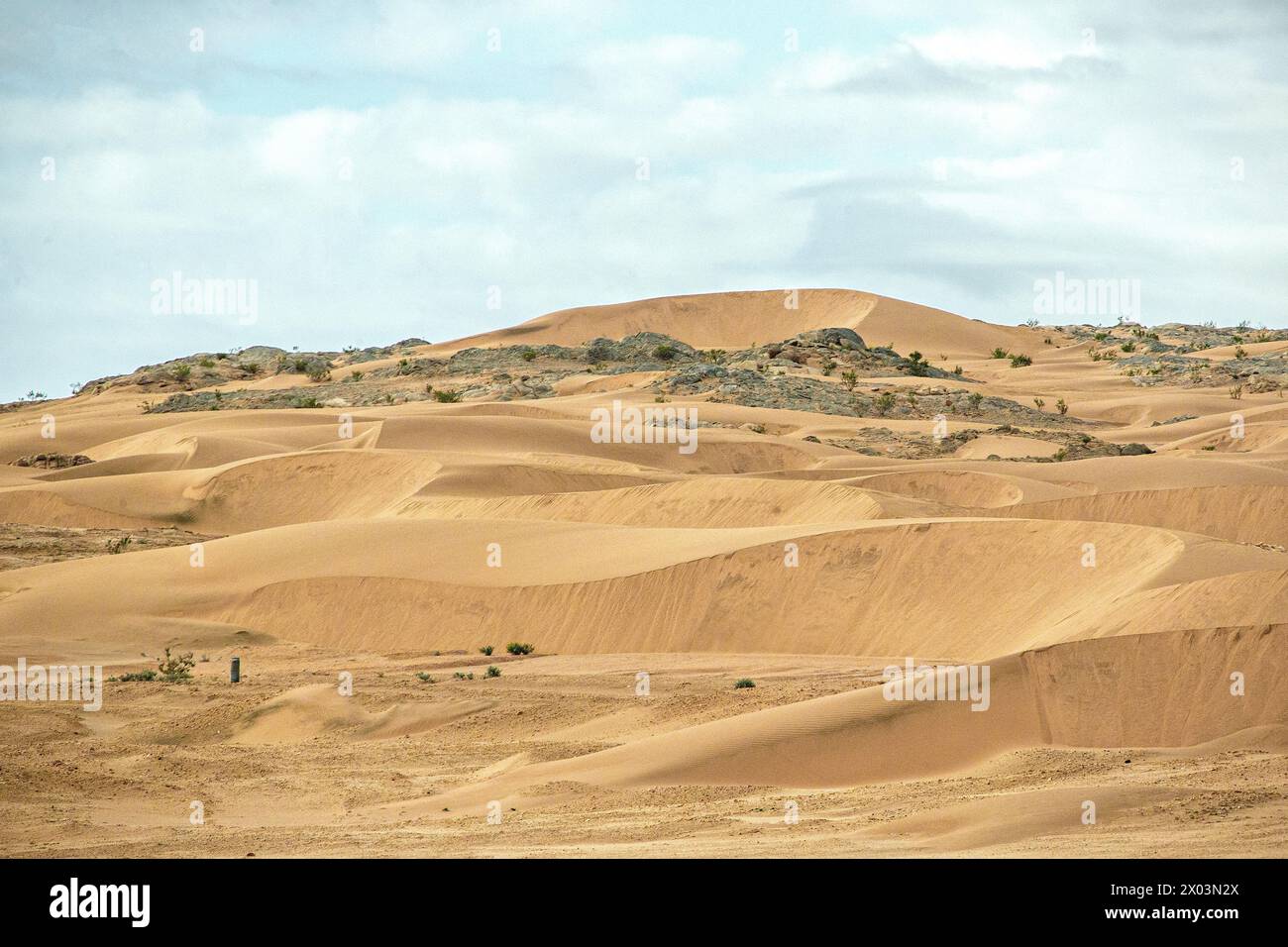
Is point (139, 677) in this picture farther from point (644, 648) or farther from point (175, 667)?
point (644, 648)

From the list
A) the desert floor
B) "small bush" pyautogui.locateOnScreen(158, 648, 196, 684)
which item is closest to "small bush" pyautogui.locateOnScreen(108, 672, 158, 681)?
"small bush" pyautogui.locateOnScreen(158, 648, 196, 684)

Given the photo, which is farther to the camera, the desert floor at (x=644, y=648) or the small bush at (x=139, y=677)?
the small bush at (x=139, y=677)

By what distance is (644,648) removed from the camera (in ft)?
62.2

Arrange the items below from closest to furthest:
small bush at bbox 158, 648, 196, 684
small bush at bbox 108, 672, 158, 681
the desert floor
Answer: the desert floor < small bush at bbox 108, 672, 158, 681 < small bush at bbox 158, 648, 196, 684

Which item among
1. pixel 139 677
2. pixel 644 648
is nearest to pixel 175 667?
pixel 139 677

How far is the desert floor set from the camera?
31.6 feet

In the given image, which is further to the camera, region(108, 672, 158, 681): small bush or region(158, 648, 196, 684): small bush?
region(158, 648, 196, 684): small bush

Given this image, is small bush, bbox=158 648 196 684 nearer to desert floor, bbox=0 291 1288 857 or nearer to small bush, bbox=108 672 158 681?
small bush, bbox=108 672 158 681

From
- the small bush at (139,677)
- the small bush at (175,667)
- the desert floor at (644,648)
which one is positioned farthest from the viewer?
the small bush at (175,667)

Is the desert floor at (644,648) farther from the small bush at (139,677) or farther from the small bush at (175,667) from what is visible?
the small bush at (139,677)

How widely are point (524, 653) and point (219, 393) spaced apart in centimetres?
4359

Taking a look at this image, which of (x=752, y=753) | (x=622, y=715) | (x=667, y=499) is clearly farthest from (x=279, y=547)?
(x=752, y=753)

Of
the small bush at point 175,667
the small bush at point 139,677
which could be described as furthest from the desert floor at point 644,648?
the small bush at point 139,677

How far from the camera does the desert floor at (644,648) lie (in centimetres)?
962
